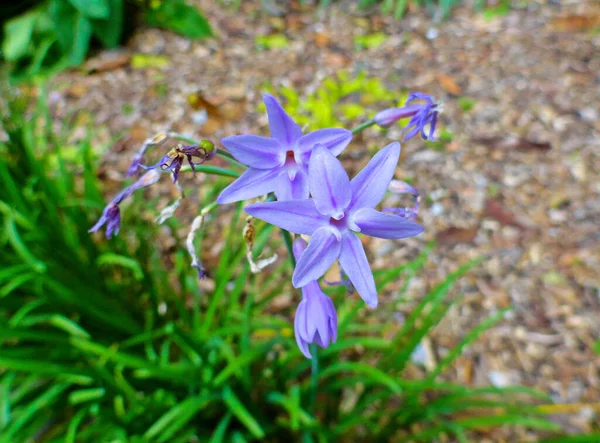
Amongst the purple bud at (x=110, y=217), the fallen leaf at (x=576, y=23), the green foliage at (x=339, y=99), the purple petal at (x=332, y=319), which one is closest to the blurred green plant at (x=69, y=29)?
the green foliage at (x=339, y=99)

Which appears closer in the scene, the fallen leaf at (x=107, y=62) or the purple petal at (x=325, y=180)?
the purple petal at (x=325, y=180)

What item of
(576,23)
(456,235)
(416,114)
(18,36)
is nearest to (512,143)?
(456,235)

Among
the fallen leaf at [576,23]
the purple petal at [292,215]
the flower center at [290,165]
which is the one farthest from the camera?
the fallen leaf at [576,23]

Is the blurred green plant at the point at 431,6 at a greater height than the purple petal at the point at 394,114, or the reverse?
the purple petal at the point at 394,114

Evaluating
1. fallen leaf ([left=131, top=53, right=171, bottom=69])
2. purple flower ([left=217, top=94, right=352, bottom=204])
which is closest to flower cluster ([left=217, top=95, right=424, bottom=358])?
purple flower ([left=217, top=94, right=352, bottom=204])

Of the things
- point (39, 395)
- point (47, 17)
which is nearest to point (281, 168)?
point (39, 395)

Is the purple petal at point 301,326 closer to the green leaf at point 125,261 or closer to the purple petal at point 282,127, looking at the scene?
the purple petal at point 282,127

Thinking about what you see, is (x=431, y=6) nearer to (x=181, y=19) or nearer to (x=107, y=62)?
(x=181, y=19)
